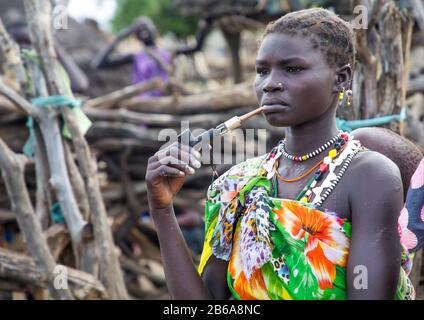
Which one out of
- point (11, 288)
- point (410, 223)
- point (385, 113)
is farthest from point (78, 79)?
point (410, 223)

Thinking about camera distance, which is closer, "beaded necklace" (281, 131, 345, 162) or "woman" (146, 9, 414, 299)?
"woman" (146, 9, 414, 299)

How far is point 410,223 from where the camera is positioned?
2230mm

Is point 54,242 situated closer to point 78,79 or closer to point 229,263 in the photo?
point 229,263

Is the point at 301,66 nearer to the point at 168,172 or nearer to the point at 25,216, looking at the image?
the point at 168,172

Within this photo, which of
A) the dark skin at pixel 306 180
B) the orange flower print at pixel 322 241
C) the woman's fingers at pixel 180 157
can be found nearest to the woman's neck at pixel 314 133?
the dark skin at pixel 306 180

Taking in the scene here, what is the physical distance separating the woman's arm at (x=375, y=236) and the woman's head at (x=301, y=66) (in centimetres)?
26

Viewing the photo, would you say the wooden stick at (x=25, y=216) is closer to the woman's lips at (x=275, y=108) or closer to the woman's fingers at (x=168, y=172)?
the woman's fingers at (x=168, y=172)

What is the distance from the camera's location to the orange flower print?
1.77 m

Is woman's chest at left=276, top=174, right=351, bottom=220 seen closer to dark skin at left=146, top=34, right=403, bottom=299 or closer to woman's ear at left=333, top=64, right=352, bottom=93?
dark skin at left=146, top=34, right=403, bottom=299

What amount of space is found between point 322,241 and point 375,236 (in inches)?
→ 5.5

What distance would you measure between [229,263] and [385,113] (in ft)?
5.10

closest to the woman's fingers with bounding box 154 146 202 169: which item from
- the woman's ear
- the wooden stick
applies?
the woman's ear

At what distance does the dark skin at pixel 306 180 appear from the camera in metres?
1.73

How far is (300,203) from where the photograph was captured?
5.96 feet
